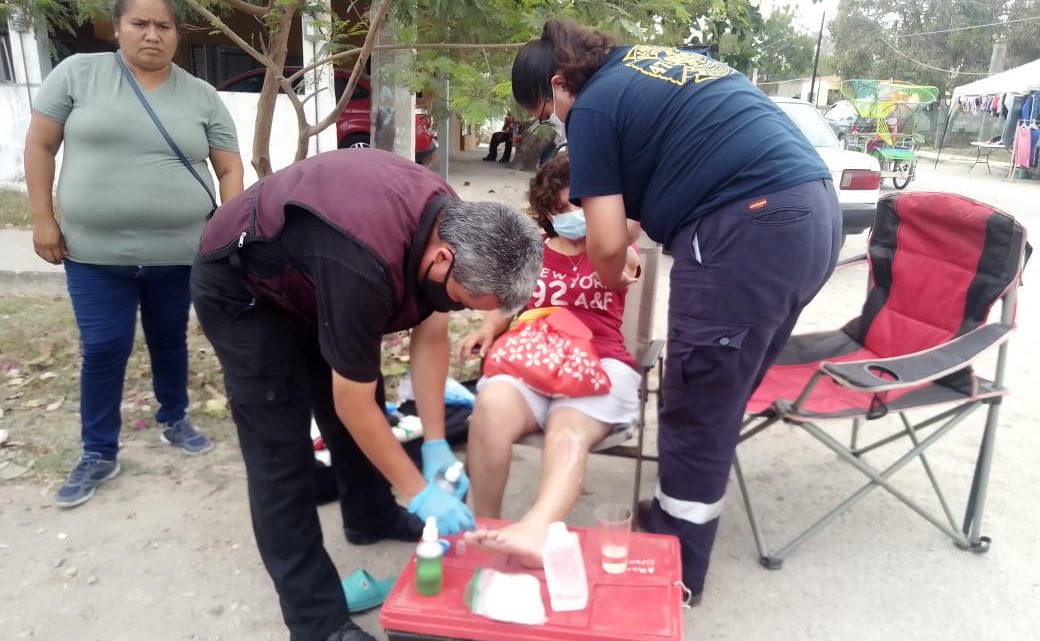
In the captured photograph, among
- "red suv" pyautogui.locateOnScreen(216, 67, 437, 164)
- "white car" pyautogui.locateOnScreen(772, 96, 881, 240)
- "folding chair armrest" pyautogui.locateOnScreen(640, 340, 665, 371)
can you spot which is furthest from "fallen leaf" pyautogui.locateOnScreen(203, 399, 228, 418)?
"red suv" pyautogui.locateOnScreen(216, 67, 437, 164)

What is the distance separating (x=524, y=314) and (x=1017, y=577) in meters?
1.70

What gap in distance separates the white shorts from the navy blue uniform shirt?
0.61 meters

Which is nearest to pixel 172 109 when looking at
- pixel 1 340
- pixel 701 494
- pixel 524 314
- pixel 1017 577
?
pixel 524 314

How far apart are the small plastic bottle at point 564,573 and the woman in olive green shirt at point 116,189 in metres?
1.71

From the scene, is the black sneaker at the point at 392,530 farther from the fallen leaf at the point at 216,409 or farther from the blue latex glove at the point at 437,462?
the fallen leaf at the point at 216,409

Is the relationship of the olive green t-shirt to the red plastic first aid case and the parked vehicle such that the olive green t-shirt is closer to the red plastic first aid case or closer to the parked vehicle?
the red plastic first aid case

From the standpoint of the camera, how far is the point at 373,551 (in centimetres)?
237

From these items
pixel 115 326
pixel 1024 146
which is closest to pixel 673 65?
pixel 115 326

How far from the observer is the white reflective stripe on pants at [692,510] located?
2027 millimetres

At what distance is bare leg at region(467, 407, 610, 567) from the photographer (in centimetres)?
161

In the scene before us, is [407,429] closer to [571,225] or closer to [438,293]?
[571,225]

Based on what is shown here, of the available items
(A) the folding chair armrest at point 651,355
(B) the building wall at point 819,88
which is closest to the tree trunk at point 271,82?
(A) the folding chair armrest at point 651,355

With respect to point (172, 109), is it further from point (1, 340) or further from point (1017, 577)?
point (1017, 577)

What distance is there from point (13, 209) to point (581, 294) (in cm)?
708
